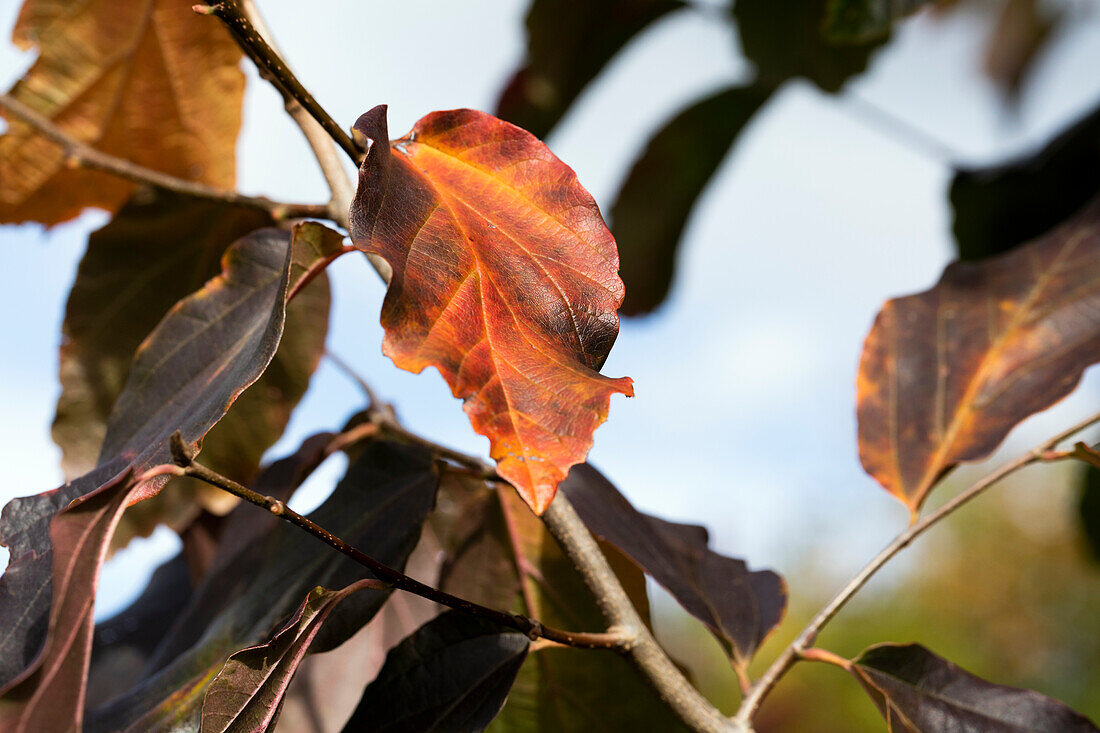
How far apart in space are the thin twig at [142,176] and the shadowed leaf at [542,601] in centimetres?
13

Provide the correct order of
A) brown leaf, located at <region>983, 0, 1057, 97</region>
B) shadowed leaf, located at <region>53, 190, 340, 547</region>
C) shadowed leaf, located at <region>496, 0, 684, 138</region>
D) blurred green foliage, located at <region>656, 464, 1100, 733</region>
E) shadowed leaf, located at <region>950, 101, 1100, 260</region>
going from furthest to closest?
blurred green foliage, located at <region>656, 464, 1100, 733</region>
brown leaf, located at <region>983, 0, 1057, 97</region>
shadowed leaf, located at <region>496, 0, 684, 138</region>
shadowed leaf, located at <region>950, 101, 1100, 260</region>
shadowed leaf, located at <region>53, 190, 340, 547</region>

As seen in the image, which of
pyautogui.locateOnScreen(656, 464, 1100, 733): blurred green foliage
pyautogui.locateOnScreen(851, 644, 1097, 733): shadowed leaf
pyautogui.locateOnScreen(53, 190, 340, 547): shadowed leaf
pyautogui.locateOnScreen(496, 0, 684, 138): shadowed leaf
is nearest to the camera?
pyautogui.locateOnScreen(851, 644, 1097, 733): shadowed leaf

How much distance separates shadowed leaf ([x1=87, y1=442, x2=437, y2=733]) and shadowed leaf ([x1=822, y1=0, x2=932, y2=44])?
0.30m

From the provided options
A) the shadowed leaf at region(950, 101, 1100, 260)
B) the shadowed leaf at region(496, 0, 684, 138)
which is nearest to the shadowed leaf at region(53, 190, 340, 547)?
the shadowed leaf at region(496, 0, 684, 138)

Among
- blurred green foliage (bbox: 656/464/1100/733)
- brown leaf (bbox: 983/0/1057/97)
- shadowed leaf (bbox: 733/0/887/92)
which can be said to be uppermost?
brown leaf (bbox: 983/0/1057/97)

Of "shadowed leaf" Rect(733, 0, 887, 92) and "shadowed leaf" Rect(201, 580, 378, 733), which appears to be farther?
"shadowed leaf" Rect(733, 0, 887, 92)

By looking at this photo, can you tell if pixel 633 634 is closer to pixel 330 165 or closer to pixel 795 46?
pixel 330 165

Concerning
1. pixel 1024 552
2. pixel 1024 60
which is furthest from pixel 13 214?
pixel 1024 552

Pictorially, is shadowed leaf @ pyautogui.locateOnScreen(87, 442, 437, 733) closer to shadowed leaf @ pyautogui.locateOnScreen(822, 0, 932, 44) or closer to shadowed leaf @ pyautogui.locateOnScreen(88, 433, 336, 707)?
shadowed leaf @ pyautogui.locateOnScreen(88, 433, 336, 707)

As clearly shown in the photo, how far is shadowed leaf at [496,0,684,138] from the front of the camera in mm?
695

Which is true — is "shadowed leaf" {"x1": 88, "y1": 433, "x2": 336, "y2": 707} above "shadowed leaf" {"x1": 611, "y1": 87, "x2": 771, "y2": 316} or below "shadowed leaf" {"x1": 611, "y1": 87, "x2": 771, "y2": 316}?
below

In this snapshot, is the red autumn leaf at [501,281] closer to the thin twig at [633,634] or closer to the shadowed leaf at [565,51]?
the thin twig at [633,634]

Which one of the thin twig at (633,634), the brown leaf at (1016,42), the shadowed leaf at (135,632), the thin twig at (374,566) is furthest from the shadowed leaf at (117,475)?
the brown leaf at (1016,42)

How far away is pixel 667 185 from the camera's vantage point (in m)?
0.75
